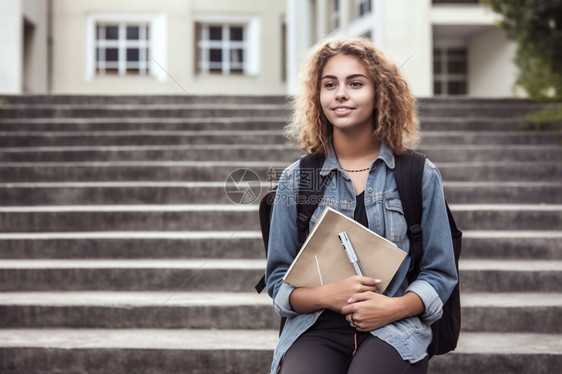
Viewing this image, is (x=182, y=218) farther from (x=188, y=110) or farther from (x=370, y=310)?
(x=370, y=310)

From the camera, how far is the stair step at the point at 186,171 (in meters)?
5.31

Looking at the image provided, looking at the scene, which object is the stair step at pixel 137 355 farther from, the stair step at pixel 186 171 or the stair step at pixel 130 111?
the stair step at pixel 130 111

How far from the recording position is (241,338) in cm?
331

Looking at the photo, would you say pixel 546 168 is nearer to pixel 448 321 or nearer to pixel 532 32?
pixel 532 32

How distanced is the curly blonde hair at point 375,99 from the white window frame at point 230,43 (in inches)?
591

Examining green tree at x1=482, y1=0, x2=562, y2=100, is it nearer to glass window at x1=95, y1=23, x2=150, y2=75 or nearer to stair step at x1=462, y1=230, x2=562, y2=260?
stair step at x1=462, y1=230, x2=562, y2=260

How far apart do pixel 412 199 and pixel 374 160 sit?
0.57 feet

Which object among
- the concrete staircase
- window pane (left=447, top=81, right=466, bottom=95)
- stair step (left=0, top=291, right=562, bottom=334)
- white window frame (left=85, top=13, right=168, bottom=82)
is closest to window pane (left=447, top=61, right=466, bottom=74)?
window pane (left=447, top=81, right=466, bottom=95)

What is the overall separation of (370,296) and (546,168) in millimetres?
4119

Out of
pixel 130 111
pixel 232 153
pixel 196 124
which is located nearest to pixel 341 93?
pixel 232 153

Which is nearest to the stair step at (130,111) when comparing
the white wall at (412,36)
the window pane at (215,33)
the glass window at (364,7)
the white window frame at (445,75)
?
the white wall at (412,36)

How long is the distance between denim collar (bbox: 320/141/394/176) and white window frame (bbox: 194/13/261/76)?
15.1 meters

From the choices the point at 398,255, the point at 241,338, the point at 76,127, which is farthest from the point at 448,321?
the point at 76,127

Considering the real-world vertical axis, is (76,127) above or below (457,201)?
above
